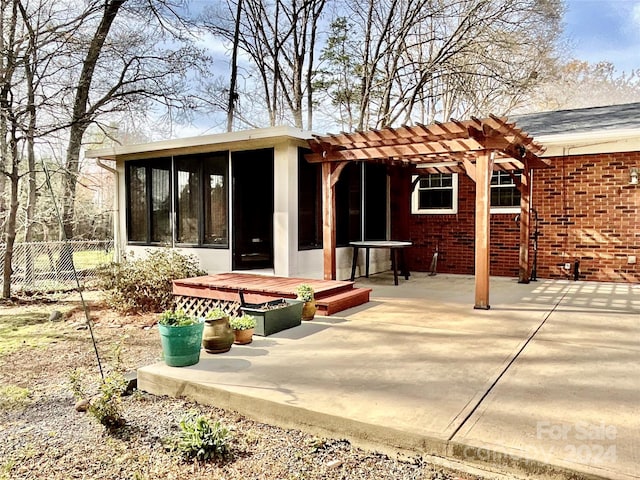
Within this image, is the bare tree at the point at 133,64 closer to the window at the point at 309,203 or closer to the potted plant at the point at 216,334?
the window at the point at 309,203

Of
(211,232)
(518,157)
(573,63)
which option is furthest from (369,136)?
(573,63)

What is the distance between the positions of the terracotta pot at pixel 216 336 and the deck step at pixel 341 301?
176 cm

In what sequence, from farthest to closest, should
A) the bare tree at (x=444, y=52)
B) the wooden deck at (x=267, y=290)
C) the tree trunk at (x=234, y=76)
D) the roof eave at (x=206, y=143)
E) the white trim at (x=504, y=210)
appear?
the tree trunk at (x=234, y=76) → the bare tree at (x=444, y=52) → the white trim at (x=504, y=210) → the roof eave at (x=206, y=143) → the wooden deck at (x=267, y=290)

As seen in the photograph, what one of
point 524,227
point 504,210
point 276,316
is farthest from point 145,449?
point 504,210

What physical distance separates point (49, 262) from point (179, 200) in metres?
3.16

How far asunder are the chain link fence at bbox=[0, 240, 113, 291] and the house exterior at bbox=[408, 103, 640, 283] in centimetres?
714

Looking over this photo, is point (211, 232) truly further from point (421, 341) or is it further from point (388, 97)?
point (388, 97)

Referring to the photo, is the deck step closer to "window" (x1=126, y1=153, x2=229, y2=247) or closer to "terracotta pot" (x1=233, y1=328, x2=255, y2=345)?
"terracotta pot" (x1=233, y1=328, x2=255, y2=345)

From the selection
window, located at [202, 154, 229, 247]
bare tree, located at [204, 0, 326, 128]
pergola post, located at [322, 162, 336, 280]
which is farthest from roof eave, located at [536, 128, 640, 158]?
bare tree, located at [204, 0, 326, 128]

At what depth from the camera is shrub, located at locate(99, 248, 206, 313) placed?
7.06 metres

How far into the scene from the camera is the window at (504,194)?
895cm

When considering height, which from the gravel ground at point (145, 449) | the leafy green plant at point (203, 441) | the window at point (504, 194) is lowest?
the gravel ground at point (145, 449)

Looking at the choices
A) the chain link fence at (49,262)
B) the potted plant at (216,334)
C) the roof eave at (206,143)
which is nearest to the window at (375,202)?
the roof eave at (206,143)

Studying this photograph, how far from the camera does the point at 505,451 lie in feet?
7.39
